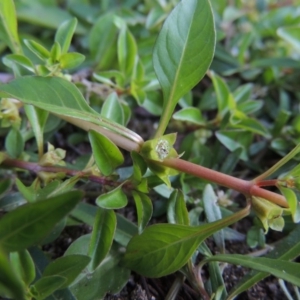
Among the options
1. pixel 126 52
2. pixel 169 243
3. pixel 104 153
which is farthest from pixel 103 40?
pixel 169 243

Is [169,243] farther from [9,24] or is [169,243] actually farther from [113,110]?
[9,24]

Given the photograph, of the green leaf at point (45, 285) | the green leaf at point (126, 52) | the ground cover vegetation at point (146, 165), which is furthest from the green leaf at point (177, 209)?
the green leaf at point (126, 52)

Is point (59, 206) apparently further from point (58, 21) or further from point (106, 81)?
point (58, 21)

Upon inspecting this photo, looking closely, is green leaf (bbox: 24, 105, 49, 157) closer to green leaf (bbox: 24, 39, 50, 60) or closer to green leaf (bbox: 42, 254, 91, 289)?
green leaf (bbox: 24, 39, 50, 60)

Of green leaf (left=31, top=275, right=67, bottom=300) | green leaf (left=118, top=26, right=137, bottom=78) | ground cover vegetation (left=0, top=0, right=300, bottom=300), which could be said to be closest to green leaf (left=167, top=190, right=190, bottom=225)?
ground cover vegetation (left=0, top=0, right=300, bottom=300)

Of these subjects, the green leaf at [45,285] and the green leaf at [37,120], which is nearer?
the green leaf at [45,285]

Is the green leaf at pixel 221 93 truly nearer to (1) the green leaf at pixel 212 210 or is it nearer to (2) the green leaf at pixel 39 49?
(1) the green leaf at pixel 212 210
